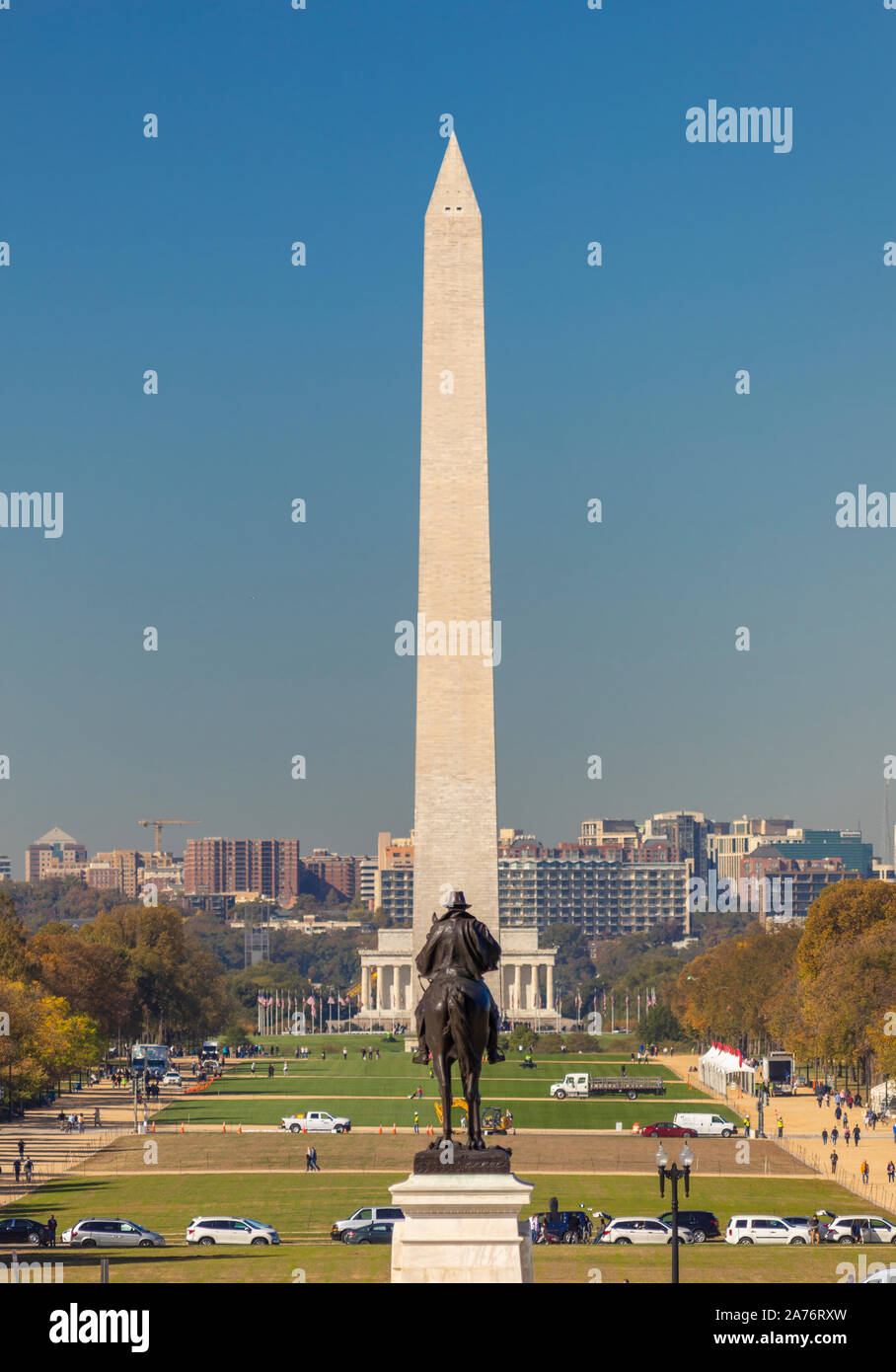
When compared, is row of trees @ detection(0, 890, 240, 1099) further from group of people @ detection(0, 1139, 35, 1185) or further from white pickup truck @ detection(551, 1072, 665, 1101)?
white pickup truck @ detection(551, 1072, 665, 1101)

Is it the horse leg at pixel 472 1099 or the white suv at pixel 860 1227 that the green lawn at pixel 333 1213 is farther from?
the horse leg at pixel 472 1099

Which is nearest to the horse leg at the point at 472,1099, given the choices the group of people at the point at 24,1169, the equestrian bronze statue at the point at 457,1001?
the equestrian bronze statue at the point at 457,1001

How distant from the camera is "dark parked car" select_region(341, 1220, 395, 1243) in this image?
41750mm

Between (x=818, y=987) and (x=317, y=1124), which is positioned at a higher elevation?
(x=818, y=987)

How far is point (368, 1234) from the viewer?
137 ft

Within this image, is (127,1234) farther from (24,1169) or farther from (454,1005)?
(454,1005)

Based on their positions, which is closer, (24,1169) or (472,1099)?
(472,1099)

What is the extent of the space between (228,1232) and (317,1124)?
2779 cm

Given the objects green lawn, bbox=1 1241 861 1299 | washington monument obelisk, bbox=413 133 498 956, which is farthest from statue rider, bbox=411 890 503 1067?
washington monument obelisk, bbox=413 133 498 956

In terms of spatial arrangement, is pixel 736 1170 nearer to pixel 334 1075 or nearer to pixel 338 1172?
pixel 338 1172

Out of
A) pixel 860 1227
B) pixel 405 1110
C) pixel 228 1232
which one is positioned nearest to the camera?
pixel 228 1232

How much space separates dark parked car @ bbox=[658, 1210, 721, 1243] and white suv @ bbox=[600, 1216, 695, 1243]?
2.09 feet

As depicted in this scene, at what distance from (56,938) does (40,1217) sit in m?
54.4

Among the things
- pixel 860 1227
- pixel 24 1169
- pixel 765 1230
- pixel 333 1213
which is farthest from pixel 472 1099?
pixel 24 1169
